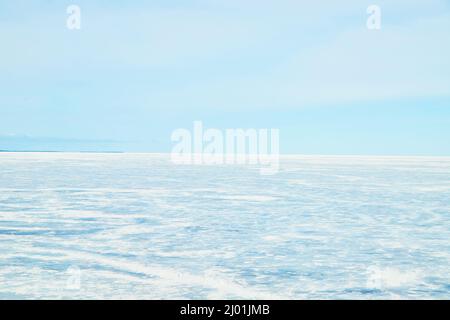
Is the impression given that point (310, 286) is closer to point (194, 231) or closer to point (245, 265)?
point (245, 265)

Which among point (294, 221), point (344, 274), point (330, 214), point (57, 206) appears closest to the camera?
point (344, 274)

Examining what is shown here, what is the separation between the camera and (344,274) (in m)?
6.15

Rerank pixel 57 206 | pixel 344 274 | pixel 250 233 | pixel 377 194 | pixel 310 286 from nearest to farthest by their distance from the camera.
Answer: pixel 310 286
pixel 344 274
pixel 250 233
pixel 57 206
pixel 377 194

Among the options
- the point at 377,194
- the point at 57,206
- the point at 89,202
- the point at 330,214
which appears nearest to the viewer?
the point at 330,214

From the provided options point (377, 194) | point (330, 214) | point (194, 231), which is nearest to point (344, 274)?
point (194, 231)

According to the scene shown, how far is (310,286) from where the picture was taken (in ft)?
18.3

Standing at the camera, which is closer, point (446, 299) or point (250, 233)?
point (446, 299)

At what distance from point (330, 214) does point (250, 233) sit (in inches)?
130
